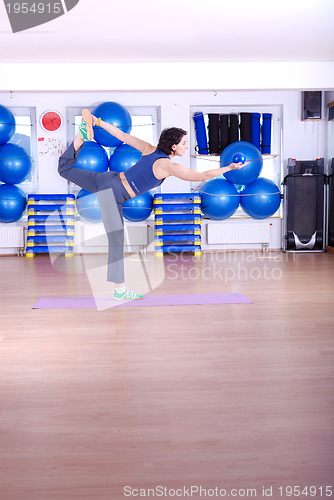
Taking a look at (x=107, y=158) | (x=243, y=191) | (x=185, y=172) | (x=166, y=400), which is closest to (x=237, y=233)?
(x=243, y=191)

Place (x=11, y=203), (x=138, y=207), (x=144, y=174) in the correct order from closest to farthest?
(x=144, y=174)
(x=11, y=203)
(x=138, y=207)

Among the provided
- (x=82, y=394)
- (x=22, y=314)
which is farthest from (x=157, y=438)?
(x=22, y=314)

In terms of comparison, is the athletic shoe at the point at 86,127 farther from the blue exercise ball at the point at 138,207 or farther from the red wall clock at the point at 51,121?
the red wall clock at the point at 51,121

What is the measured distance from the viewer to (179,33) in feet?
17.2

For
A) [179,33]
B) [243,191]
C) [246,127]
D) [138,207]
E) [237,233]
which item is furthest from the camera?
[237,233]

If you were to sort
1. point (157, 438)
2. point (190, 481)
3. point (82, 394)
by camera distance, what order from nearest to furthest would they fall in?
point (190, 481), point (157, 438), point (82, 394)

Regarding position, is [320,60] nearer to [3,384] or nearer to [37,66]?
[37,66]

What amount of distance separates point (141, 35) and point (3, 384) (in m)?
4.34

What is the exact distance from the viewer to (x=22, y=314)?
3.53 m

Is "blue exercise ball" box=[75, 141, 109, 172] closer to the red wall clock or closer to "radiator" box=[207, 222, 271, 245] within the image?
the red wall clock

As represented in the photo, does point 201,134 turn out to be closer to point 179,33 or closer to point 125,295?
point 179,33

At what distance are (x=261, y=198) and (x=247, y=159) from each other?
0.61 metres

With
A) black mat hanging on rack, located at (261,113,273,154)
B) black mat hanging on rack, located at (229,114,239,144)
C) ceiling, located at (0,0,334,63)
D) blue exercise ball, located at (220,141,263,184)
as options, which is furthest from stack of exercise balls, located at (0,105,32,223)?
black mat hanging on rack, located at (261,113,273,154)

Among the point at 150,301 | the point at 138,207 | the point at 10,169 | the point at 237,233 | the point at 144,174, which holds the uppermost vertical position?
the point at 10,169
